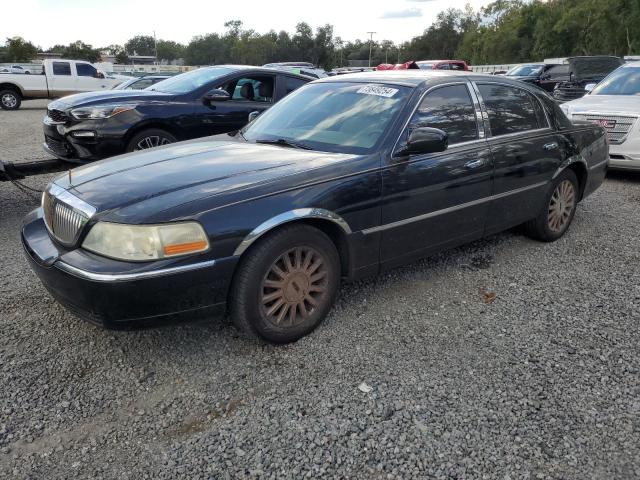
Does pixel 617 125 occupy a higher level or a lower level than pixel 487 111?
lower

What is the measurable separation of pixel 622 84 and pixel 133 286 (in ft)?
29.6

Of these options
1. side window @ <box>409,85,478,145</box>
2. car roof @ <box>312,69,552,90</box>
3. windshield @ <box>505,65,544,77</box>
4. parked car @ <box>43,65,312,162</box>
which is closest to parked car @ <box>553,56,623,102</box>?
windshield @ <box>505,65,544,77</box>

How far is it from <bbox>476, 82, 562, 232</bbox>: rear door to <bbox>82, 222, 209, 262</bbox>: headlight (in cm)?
251

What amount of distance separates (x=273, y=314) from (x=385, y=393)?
0.79 m

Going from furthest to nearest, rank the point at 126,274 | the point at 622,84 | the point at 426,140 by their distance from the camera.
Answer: the point at 622,84 → the point at 426,140 → the point at 126,274

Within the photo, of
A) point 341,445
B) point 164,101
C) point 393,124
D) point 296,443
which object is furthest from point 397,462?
point 164,101

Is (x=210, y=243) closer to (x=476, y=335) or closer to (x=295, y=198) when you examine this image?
(x=295, y=198)

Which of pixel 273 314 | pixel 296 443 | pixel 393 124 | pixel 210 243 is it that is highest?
pixel 393 124

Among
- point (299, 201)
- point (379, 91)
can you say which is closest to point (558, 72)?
point (379, 91)

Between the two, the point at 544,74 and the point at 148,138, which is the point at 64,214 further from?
the point at 544,74

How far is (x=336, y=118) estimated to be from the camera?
383 cm

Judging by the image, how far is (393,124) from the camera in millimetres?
3566

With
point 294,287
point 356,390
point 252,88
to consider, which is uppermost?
point 252,88

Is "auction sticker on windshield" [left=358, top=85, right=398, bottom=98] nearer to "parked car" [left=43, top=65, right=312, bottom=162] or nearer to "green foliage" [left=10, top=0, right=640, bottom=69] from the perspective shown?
"parked car" [left=43, top=65, right=312, bottom=162]
